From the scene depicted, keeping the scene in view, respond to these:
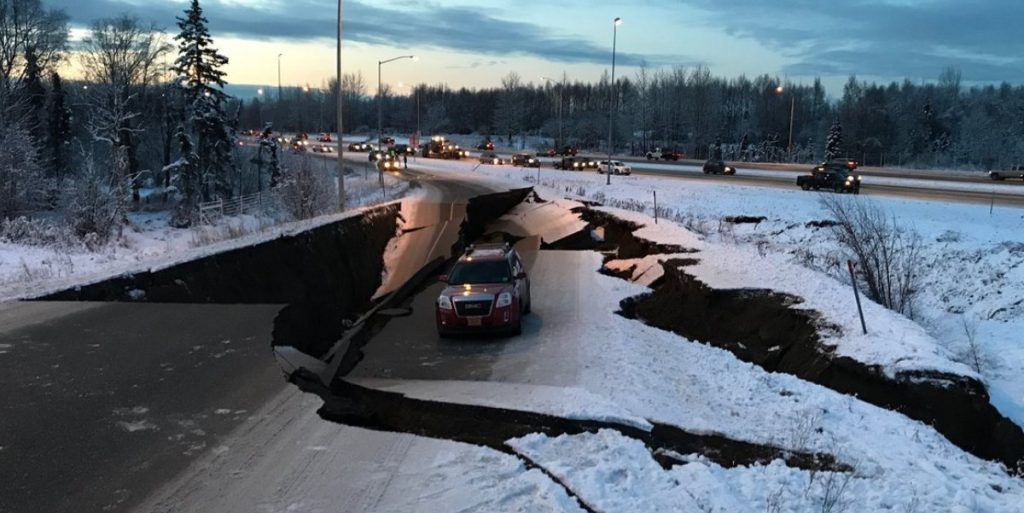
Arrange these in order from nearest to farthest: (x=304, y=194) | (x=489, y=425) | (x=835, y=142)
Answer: (x=489, y=425) < (x=304, y=194) < (x=835, y=142)

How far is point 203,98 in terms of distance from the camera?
62.4 meters

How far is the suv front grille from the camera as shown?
15148mm

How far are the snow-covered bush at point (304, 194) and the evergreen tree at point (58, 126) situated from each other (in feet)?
146

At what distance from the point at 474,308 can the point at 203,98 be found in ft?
184

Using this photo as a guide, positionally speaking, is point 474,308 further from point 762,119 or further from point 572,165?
point 762,119

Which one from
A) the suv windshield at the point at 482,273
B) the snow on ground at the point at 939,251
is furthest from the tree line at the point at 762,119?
the suv windshield at the point at 482,273

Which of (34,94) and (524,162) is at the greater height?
(34,94)

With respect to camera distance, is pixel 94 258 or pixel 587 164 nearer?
pixel 94 258

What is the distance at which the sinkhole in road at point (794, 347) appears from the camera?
1020cm

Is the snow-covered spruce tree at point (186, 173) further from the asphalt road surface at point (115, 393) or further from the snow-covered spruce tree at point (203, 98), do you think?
the asphalt road surface at point (115, 393)

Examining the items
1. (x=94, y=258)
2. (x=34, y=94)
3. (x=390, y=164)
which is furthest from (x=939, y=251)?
(x=34, y=94)

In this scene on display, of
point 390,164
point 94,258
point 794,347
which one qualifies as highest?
point 390,164

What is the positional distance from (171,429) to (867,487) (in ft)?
25.4

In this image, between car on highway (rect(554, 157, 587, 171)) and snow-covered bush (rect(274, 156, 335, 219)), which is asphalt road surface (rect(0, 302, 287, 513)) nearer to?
snow-covered bush (rect(274, 156, 335, 219))
